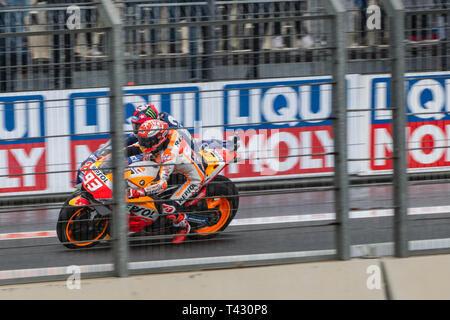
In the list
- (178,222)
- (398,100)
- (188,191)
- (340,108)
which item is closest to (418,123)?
(398,100)

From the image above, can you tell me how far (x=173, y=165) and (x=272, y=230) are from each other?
80 centimetres

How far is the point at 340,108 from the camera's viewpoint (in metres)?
4.74

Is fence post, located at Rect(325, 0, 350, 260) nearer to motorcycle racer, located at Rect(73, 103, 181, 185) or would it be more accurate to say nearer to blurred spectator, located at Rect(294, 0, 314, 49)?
blurred spectator, located at Rect(294, 0, 314, 49)

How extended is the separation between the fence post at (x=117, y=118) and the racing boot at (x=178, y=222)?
344 millimetres

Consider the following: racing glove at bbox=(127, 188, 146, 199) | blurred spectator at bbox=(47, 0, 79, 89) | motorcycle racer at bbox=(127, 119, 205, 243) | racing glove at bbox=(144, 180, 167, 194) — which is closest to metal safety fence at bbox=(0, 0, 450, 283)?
blurred spectator at bbox=(47, 0, 79, 89)

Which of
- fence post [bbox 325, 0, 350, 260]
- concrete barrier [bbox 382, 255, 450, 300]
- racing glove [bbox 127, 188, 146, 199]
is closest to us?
concrete barrier [bbox 382, 255, 450, 300]

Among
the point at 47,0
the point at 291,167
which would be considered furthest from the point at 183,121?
the point at 47,0

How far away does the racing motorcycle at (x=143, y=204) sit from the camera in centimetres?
479

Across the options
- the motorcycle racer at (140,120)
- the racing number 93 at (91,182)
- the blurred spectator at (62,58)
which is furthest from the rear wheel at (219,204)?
the blurred spectator at (62,58)

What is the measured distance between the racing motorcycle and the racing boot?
43 millimetres

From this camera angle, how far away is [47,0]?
8641mm

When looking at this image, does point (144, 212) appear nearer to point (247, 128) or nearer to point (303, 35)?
point (247, 128)

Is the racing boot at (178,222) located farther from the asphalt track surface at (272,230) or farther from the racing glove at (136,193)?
the racing glove at (136,193)

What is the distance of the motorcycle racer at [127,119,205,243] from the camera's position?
4914mm
